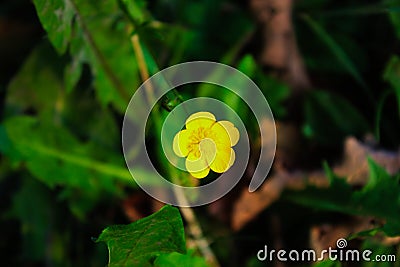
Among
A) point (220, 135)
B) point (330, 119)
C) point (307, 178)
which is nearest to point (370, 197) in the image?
point (307, 178)

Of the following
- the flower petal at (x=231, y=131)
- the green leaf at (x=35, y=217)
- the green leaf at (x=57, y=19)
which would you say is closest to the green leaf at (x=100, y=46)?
the green leaf at (x=57, y=19)

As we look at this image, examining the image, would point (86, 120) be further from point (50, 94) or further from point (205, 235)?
point (205, 235)

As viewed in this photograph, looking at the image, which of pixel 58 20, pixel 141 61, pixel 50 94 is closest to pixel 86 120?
pixel 50 94

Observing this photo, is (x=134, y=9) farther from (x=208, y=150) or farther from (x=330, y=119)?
(x=330, y=119)

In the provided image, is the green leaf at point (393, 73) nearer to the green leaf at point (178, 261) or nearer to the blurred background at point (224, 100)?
the blurred background at point (224, 100)

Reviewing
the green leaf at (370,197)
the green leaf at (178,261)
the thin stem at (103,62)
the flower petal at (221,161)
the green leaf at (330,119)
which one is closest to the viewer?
Result: the flower petal at (221,161)

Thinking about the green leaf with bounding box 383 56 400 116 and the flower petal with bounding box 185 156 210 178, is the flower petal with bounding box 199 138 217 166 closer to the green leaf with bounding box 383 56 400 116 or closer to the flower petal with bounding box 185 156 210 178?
the flower petal with bounding box 185 156 210 178
